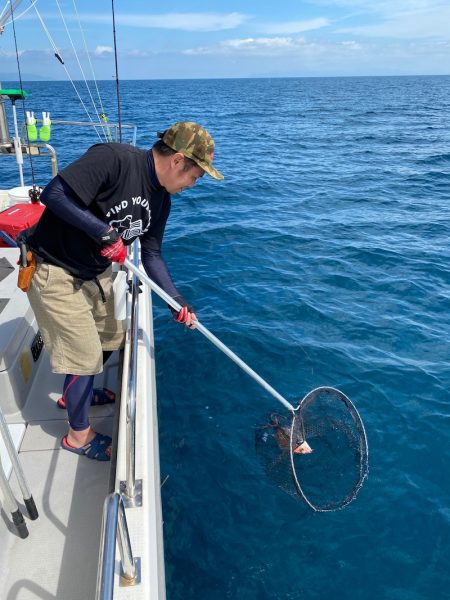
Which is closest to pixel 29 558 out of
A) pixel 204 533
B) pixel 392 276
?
pixel 204 533

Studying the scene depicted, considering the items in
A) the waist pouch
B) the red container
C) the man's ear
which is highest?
the man's ear

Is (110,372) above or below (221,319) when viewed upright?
above

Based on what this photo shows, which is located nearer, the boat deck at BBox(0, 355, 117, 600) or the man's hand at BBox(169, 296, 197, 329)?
the boat deck at BBox(0, 355, 117, 600)

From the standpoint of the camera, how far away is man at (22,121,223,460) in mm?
2709

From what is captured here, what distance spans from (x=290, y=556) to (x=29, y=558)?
86.4 inches

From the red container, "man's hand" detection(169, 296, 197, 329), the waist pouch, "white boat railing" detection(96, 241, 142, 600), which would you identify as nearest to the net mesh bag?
"man's hand" detection(169, 296, 197, 329)

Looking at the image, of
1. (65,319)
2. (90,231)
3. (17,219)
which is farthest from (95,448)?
(17,219)

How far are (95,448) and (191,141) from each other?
243 centimetres

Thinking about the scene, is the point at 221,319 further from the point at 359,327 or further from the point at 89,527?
the point at 89,527

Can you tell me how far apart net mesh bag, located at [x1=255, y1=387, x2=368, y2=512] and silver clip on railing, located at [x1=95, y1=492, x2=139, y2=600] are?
2399 mm

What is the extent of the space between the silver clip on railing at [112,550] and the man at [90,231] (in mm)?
1449

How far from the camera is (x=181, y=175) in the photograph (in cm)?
291

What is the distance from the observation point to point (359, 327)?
7207mm

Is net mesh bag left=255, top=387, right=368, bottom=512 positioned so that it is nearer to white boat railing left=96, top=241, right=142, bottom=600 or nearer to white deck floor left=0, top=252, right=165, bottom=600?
white deck floor left=0, top=252, right=165, bottom=600
